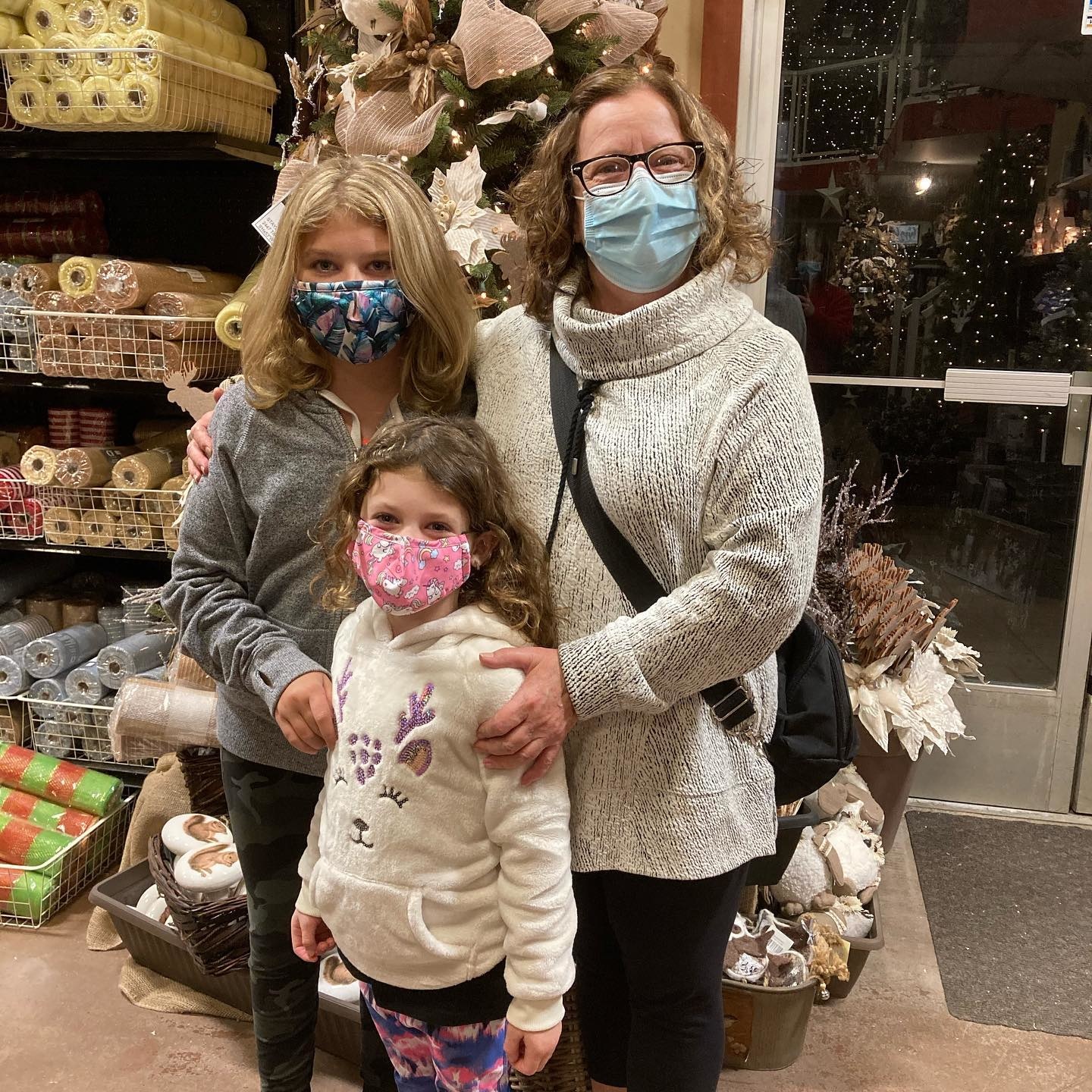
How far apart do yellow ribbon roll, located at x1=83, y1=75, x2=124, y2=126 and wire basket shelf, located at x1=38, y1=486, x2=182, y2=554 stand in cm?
84

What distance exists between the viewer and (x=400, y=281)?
122cm

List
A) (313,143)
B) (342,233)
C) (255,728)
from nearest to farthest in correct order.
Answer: (342,233) → (255,728) → (313,143)

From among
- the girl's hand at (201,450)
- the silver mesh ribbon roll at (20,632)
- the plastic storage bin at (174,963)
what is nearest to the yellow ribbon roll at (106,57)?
the girl's hand at (201,450)

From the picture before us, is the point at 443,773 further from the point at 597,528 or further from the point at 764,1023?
the point at 764,1023

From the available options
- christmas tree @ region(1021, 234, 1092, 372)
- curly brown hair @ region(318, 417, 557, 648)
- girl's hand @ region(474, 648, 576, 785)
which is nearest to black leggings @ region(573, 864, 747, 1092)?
girl's hand @ region(474, 648, 576, 785)

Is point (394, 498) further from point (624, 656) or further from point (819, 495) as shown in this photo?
point (819, 495)

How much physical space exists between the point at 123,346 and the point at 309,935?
1.56 meters

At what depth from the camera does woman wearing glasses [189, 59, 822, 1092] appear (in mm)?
1062

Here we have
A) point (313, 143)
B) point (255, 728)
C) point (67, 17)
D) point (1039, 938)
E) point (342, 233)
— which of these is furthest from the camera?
point (1039, 938)

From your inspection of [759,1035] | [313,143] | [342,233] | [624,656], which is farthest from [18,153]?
[759,1035]

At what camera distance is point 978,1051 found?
6.43ft

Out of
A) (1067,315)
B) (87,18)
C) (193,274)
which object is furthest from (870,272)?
(87,18)

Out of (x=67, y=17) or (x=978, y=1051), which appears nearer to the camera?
(x=978, y=1051)

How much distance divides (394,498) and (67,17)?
5.75 feet
